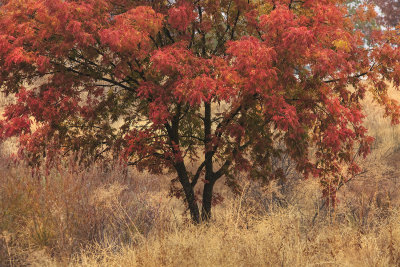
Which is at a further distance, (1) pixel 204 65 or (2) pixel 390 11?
(2) pixel 390 11

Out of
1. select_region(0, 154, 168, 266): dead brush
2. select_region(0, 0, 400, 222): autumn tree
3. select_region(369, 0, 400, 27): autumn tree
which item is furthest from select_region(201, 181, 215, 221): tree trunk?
select_region(369, 0, 400, 27): autumn tree

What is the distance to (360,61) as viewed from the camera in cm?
552

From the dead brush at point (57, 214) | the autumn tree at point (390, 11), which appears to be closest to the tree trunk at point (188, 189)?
the dead brush at point (57, 214)

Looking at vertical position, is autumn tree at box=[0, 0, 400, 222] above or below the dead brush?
above

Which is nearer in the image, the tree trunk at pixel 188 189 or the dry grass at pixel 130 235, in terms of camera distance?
the dry grass at pixel 130 235

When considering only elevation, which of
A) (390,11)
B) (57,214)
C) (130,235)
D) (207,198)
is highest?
(390,11)

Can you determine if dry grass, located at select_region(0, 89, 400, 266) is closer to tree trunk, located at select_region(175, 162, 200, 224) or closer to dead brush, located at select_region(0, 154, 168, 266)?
dead brush, located at select_region(0, 154, 168, 266)

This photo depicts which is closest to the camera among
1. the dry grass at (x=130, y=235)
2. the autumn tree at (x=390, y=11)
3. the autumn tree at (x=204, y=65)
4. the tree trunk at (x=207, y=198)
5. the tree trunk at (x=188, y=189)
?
the dry grass at (x=130, y=235)

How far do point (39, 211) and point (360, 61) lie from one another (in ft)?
14.1

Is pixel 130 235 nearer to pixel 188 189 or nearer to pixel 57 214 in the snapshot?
pixel 57 214

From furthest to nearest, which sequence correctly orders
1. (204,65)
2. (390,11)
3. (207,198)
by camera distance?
(390,11) → (207,198) → (204,65)

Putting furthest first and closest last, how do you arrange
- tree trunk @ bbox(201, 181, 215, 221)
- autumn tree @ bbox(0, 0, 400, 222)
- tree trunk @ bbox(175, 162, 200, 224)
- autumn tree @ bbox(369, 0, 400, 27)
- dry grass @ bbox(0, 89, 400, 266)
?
1. autumn tree @ bbox(369, 0, 400, 27)
2. tree trunk @ bbox(201, 181, 215, 221)
3. tree trunk @ bbox(175, 162, 200, 224)
4. autumn tree @ bbox(0, 0, 400, 222)
5. dry grass @ bbox(0, 89, 400, 266)

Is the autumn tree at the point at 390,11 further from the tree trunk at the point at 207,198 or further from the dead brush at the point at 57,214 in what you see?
the dead brush at the point at 57,214

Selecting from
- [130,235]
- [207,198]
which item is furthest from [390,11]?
[130,235]
